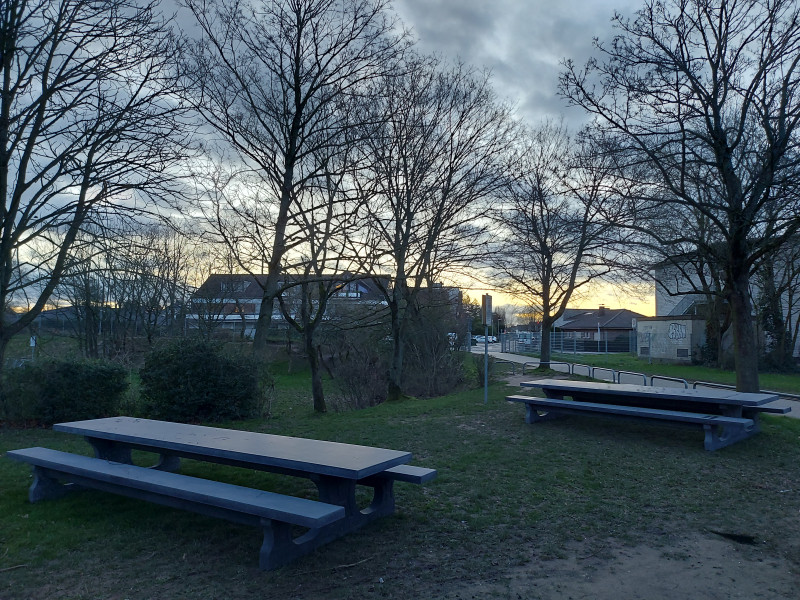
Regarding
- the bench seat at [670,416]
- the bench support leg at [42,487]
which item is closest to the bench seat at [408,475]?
the bench support leg at [42,487]

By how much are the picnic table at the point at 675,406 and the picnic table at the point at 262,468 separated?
455 cm

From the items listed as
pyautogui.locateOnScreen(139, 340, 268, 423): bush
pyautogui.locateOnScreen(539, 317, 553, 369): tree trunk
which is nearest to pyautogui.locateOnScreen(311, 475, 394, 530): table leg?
pyautogui.locateOnScreen(139, 340, 268, 423): bush

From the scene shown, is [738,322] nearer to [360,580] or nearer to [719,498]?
[719,498]

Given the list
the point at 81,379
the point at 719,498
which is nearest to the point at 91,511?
the point at 719,498

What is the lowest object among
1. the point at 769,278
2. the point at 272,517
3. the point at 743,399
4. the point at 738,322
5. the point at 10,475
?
the point at 10,475

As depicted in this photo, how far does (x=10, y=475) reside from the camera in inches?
277

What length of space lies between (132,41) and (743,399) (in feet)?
33.9

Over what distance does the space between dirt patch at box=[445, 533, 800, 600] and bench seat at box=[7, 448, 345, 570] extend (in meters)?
1.14

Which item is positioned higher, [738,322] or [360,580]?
[738,322]

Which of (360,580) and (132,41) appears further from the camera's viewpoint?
(132,41)

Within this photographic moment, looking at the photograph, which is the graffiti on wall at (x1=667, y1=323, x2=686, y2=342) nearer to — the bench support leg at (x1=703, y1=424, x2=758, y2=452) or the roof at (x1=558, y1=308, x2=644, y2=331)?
the bench support leg at (x1=703, y1=424, x2=758, y2=452)

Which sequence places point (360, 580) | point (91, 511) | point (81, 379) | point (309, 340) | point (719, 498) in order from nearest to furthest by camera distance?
point (360, 580)
point (91, 511)
point (719, 498)
point (81, 379)
point (309, 340)

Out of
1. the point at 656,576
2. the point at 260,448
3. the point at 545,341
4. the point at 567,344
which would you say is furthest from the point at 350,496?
the point at 567,344

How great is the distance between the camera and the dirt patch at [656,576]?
3871 mm
